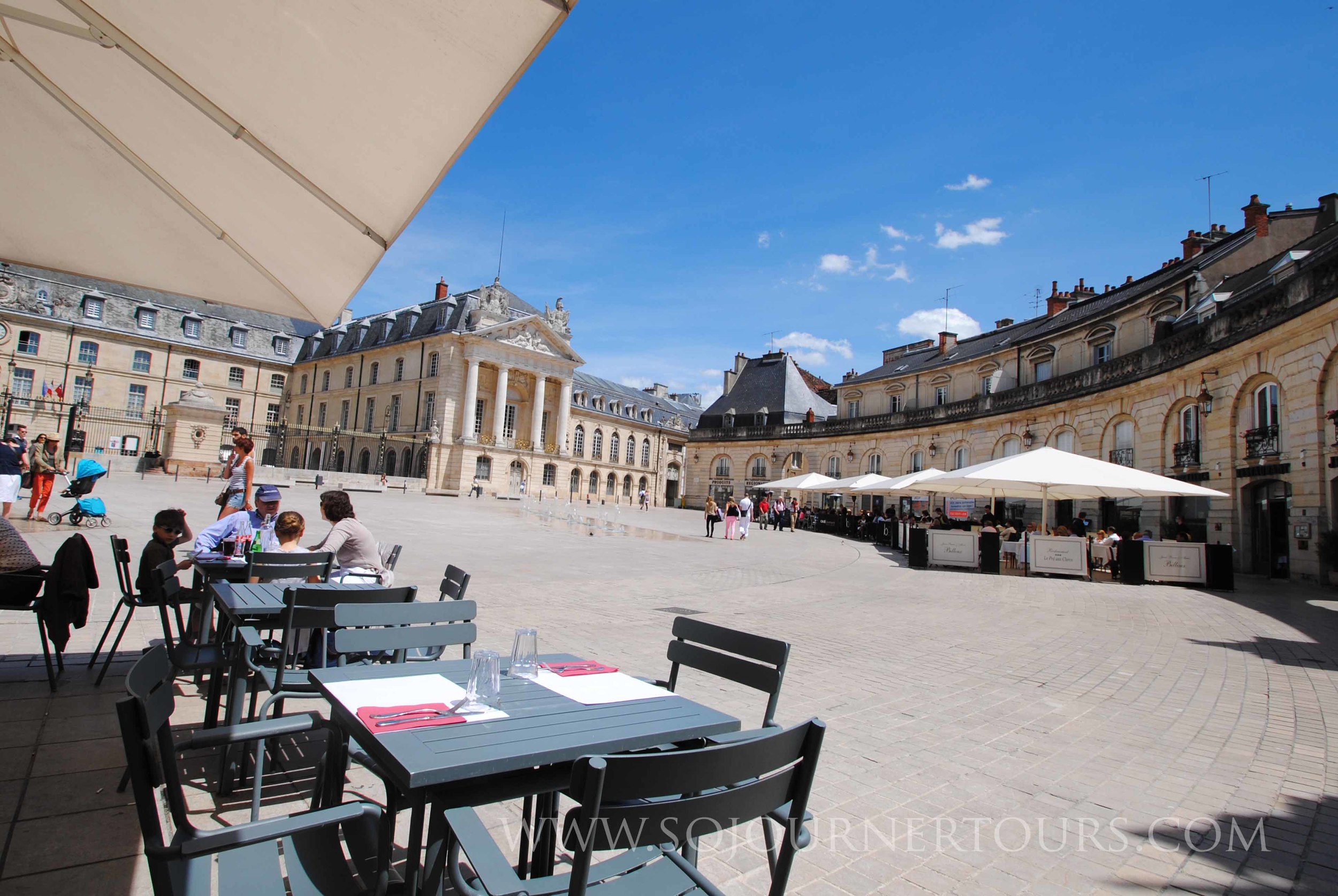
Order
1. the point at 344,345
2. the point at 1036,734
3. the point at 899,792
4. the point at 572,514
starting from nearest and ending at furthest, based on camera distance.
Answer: the point at 899,792, the point at 1036,734, the point at 572,514, the point at 344,345

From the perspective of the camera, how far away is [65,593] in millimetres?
3936

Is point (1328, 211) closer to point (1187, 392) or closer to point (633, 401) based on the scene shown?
point (1187, 392)

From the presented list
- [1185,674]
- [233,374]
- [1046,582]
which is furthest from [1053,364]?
[233,374]

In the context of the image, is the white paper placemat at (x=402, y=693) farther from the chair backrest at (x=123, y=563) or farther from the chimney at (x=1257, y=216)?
the chimney at (x=1257, y=216)

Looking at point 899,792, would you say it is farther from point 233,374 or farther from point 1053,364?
point 233,374

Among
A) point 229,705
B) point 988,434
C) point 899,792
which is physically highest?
point 988,434

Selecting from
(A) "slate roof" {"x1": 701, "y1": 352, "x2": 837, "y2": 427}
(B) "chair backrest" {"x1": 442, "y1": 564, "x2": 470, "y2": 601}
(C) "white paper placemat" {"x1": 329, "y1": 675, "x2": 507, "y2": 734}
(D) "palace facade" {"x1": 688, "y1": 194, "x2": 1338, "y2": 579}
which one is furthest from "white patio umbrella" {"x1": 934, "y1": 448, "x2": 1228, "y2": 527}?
(A) "slate roof" {"x1": 701, "y1": 352, "x2": 837, "y2": 427}

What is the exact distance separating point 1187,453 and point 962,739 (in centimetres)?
1897

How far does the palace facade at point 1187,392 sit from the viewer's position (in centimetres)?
1416

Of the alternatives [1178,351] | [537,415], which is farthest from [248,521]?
[537,415]

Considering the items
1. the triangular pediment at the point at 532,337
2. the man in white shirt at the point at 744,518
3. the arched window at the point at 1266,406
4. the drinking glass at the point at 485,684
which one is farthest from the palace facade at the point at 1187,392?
the triangular pediment at the point at 532,337

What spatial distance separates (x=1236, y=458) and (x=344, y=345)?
61505mm

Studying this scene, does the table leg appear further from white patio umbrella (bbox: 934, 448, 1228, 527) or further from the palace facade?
the palace facade

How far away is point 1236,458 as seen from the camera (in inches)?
653
